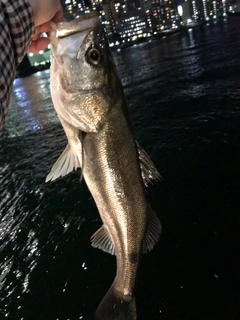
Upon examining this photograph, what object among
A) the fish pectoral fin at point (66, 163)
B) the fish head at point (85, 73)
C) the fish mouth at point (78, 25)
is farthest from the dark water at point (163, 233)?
the fish mouth at point (78, 25)

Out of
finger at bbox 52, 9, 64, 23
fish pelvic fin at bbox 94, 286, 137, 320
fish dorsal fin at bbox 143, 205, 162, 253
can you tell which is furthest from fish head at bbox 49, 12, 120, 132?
fish pelvic fin at bbox 94, 286, 137, 320

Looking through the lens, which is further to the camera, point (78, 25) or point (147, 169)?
point (147, 169)

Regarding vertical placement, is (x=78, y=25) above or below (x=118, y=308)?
above

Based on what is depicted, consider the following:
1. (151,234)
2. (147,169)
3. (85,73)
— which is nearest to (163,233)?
(151,234)

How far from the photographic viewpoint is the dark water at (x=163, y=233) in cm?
550

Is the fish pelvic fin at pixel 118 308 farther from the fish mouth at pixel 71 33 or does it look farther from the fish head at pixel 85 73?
the fish mouth at pixel 71 33

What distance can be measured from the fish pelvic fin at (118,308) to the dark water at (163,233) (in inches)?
99.9

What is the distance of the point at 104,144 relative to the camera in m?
2.76

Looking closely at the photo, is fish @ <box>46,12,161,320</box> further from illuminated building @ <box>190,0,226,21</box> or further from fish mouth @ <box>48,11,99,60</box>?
illuminated building @ <box>190,0,226,21</box>

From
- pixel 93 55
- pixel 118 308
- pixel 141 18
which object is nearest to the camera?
pixel 93 55

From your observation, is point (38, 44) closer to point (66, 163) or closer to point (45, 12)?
point (45, 12)

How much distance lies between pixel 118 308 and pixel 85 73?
250cm

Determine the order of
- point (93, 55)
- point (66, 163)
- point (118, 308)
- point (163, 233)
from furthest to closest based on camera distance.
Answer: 1. point (163, 233)
2. point (118, 308)
3. point (66, 163)
4. point (93, 55)

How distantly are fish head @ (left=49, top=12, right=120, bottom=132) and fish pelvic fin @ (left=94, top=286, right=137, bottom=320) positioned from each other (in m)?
1.84
